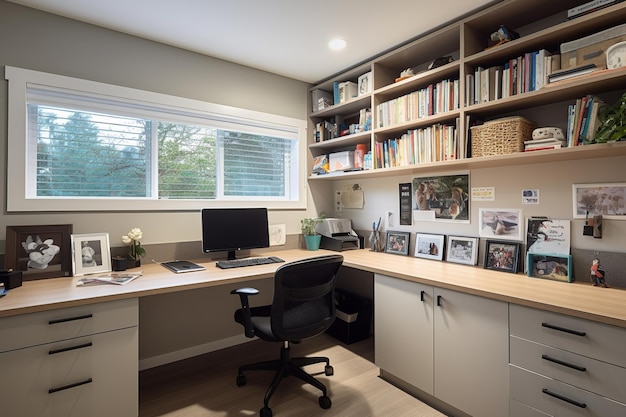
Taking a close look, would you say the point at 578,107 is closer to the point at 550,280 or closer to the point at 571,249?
the point at 571,249

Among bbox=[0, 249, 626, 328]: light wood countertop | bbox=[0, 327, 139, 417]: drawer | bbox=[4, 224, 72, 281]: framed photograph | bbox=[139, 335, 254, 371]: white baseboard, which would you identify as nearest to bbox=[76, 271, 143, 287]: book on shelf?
bbox=[0, 249, 626, 328]: light wood countertop

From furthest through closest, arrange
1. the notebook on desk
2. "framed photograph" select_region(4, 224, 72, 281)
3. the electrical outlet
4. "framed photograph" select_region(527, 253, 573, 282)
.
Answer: the electrical outlet, the notebook on desk, "framed photograph" select_region(4, 224, 72, 281), "framed photograph" select_region(527, 253, 573, 282)

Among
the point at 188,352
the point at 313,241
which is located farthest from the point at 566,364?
the point at 188,352

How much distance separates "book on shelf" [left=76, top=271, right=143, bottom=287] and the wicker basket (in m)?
2.28

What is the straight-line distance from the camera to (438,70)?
2.21 m

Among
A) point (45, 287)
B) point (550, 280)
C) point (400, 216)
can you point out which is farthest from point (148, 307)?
point (550, 280)

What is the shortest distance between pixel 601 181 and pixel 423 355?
141 centimetres

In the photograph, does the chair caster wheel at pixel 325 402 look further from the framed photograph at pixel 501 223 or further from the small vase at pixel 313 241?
the framed photograph at pixel 501 223

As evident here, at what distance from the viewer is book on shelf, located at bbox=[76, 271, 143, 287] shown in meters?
1.85

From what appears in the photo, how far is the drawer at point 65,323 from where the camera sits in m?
1.42

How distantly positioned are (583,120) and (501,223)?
771 millimetres

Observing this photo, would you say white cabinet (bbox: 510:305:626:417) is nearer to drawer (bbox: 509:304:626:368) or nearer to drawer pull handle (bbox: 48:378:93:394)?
drawer (bbox: 509:304:626:368)

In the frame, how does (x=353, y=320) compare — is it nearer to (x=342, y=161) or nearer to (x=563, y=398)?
(x=342, y=161)

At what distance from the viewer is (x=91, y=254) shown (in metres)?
2.12
